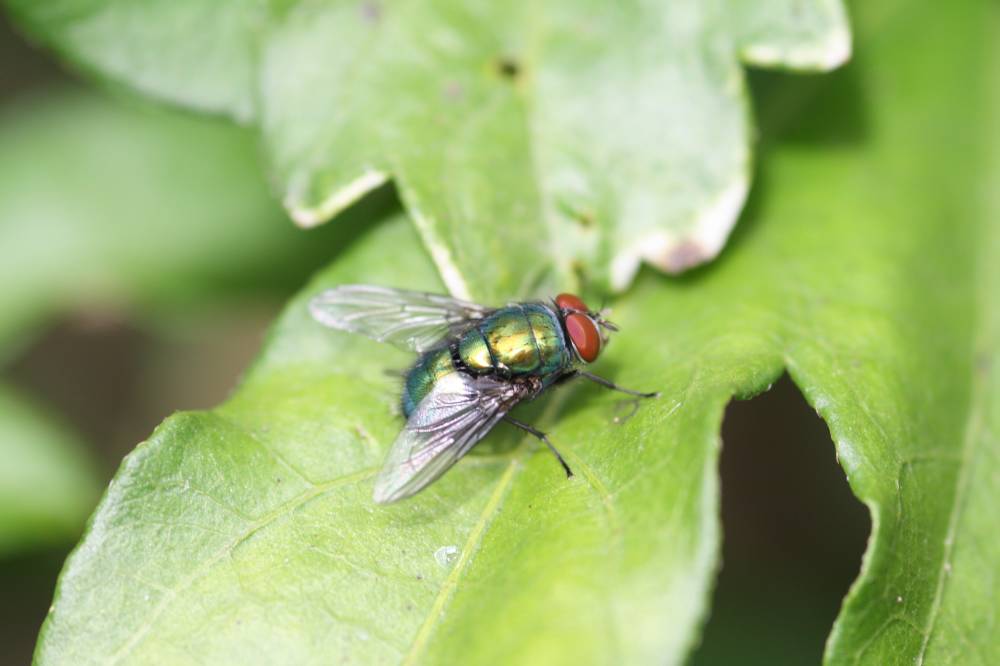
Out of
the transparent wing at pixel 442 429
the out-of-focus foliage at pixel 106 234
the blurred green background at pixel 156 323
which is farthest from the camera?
the out-of-focus foliage at pixel 106 234

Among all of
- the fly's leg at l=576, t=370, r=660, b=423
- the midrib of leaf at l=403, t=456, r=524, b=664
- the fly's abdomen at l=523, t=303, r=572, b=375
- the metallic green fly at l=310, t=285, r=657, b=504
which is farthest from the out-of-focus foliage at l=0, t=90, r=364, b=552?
the midrib of leaf at l=403, t=456, r=524, b=664

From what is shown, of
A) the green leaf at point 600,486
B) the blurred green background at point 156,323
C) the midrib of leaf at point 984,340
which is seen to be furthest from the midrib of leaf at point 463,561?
the blurred green background at point 156,323

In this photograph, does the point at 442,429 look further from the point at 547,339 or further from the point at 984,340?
the point at 984,340

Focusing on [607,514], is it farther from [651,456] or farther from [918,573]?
[918,573]

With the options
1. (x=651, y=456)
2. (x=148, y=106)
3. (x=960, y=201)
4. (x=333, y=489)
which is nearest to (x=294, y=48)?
(x=148, y=106)

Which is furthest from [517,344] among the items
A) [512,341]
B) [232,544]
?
[232,544]

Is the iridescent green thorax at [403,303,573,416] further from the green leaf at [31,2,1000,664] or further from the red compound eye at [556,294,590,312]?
the green leaf at [31,2,1000,664]

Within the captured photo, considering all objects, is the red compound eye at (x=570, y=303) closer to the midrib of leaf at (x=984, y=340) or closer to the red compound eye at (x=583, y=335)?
the red compound eye at (x=583, y=335)
